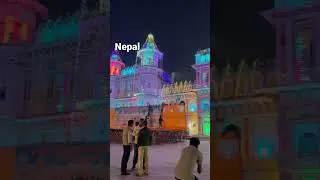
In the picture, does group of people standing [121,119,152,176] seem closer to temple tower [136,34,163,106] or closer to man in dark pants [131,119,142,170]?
man in dark pants [131,119,142,170]

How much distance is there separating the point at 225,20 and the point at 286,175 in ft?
6.60

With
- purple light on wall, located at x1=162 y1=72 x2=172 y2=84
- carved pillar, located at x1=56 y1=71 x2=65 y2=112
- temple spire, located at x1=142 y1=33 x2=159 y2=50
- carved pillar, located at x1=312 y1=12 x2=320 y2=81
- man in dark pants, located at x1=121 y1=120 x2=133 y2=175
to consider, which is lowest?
man in dark pants, located at x1=121 y1=120 x2=133 y2=175

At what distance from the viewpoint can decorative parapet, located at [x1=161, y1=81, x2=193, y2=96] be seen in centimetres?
1729

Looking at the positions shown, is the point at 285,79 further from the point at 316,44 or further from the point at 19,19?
the point at 19,19

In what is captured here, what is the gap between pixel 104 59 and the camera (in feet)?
17.6

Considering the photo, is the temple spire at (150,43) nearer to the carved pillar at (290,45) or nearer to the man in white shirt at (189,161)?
the carved pillar at (290,45)

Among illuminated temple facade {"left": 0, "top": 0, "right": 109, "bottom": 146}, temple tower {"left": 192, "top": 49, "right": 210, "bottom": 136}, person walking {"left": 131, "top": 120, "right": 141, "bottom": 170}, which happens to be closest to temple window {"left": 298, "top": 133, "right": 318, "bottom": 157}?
illuminated temple facade {"left": 0, "top": 0, "right": 109, "bottom": 146}

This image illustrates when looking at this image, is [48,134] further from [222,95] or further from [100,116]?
[222,95]

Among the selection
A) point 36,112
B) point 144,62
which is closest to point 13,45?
point 36,112

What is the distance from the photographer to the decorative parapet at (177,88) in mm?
17292

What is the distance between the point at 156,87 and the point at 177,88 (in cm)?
86

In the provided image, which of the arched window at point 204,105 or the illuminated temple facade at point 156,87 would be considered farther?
the arched window at point 204,105

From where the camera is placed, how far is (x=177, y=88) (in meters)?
17.4

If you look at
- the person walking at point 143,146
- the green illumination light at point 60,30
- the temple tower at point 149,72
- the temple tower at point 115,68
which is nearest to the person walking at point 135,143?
the person walking at point 143,146
